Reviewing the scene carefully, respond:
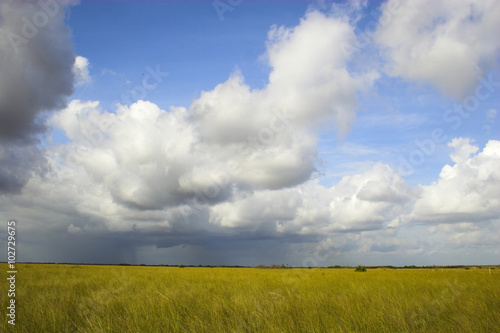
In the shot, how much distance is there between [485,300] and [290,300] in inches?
242

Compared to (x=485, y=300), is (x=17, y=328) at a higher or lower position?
higher

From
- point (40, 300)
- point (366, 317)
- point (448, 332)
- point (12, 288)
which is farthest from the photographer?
point (12, 288)

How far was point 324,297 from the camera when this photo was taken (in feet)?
30.8

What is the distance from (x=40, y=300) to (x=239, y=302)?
6.09 meters

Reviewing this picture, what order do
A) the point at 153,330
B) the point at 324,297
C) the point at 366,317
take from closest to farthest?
the point at 153,330
the point at 366,317
the point at 324,297

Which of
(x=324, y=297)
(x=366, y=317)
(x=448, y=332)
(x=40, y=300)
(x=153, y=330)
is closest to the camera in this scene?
(x=448, y=332)

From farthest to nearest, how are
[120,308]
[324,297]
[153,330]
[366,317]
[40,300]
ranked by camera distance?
[324,297] → [40,300] → [120,308] → [366,317] → [153,330]

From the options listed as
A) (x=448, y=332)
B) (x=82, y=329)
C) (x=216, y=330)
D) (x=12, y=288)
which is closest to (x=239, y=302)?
(x=216, y=330)

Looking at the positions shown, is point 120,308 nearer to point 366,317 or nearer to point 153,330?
point 153,330

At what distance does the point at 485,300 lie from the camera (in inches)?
351

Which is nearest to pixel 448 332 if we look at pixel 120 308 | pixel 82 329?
pixel 82 329

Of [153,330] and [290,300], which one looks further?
[290,300]

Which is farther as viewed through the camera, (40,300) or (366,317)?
(40,300)

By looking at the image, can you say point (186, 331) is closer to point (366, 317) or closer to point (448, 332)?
point (366, 317)
